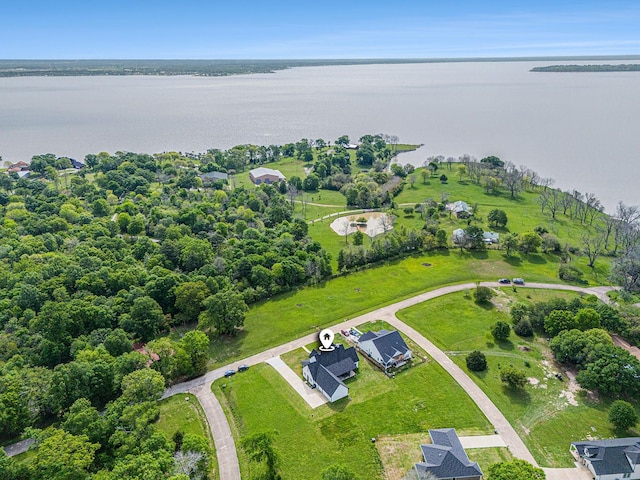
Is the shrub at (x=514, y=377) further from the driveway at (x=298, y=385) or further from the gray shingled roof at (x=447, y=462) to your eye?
the driveway at (x=298, y=385)

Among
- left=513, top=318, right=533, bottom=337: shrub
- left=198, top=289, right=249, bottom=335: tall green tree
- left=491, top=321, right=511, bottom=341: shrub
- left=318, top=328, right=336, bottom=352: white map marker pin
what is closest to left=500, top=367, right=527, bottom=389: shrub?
left=491, top=321, right=511, bottom=341: shrub

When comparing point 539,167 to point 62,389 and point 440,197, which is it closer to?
point 440,197

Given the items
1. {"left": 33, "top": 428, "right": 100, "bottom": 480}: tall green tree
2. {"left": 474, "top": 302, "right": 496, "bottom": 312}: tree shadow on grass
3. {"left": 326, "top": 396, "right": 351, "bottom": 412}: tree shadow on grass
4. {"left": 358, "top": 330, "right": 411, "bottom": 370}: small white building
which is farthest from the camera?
{"left": 474, "top": 302, "right": 496, "bottom": 312}: tree shadow on grass

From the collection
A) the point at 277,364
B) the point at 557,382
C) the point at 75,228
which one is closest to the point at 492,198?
the point at 557,382

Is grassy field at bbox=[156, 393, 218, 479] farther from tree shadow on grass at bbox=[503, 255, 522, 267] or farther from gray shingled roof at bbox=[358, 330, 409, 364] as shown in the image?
tree shadow on grass at bbox=[503, 255, 522, 267]

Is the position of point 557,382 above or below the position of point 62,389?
below

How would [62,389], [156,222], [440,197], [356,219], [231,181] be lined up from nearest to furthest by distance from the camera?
[62,389] < [156,222] < [356,219] < [440,197] < [231,181]

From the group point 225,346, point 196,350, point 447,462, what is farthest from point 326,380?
point 225,346
